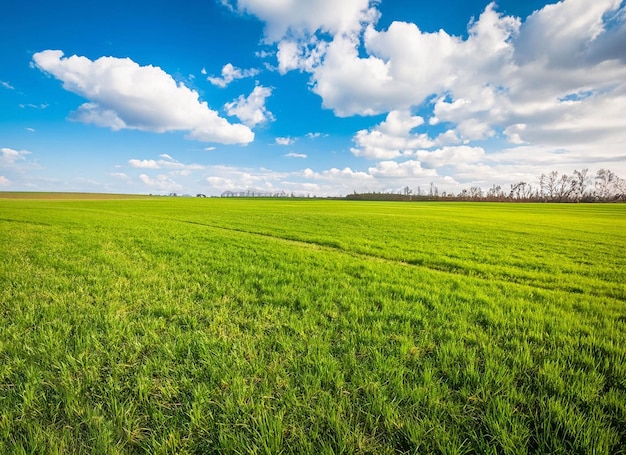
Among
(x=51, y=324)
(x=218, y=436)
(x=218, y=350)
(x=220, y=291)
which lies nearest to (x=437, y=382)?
(x=218, y=436)

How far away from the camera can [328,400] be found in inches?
125

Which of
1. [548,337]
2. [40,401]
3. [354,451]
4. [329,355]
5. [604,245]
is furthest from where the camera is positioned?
[604,245]

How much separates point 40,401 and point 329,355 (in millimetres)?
3527

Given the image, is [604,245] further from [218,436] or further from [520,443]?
[218,436]

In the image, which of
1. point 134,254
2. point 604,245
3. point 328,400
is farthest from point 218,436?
point 604,245

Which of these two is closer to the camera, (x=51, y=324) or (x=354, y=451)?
(x=354, y=451)

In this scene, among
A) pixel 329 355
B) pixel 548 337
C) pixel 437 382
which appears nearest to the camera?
pixel 437 382

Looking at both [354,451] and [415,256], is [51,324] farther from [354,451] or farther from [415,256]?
[415,256]

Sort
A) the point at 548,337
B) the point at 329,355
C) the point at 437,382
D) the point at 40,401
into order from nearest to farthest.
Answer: the point at 40,401, the point at 437,382, the point at 329,355, the point at 548,337

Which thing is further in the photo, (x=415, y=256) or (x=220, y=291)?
(x=415, y=256)

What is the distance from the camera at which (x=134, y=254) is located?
11.4 meters

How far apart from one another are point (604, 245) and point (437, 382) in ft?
72.7

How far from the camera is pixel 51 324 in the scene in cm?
496

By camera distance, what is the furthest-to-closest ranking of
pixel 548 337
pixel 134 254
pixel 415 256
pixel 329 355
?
1. pixel 415 256
2. pixel 134 254
3. pixel 548 337
4. pixel 329 355
